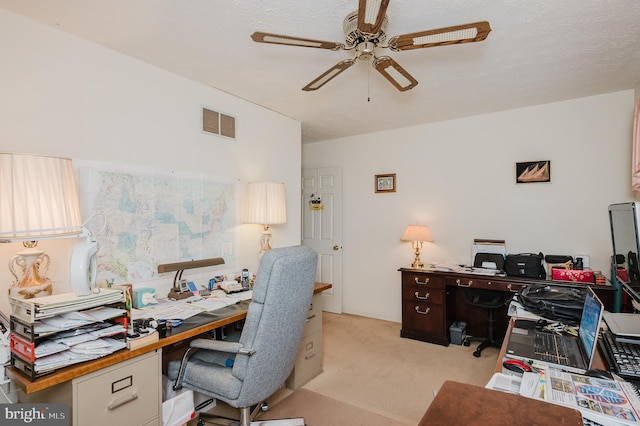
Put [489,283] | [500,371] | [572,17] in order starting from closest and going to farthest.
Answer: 1. [500,371]
2. [572,17]
3. [489,283]

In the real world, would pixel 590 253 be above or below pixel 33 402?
above

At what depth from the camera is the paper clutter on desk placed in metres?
2.16

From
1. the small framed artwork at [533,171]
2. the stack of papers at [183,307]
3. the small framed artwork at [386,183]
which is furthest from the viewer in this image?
the small framed artwork at [386,183]

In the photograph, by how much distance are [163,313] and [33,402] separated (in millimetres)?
668

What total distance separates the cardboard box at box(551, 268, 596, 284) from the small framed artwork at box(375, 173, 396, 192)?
1.96m

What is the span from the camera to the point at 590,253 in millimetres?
3217

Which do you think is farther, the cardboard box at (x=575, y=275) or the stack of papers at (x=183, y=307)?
the cardboard box at (x=575, y=275)

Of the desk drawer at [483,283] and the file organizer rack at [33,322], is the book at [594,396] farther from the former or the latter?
A: the desk drawer at [483,283]

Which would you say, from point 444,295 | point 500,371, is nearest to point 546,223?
point 444,295

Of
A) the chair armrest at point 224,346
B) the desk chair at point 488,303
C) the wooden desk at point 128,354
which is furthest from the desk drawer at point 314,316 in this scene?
the desk chair at point 488,303

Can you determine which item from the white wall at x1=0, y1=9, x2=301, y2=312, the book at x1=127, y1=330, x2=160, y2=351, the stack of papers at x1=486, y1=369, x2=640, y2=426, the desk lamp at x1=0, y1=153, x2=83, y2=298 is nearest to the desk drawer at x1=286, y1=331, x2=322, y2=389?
the white wall at x1=0, y1=9, x2=301, y2=312

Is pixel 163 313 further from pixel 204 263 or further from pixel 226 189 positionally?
pixel 226 189

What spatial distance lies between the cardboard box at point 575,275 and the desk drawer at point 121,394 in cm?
326

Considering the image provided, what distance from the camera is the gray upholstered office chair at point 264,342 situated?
1.69 metres
